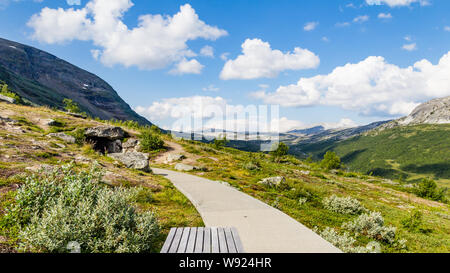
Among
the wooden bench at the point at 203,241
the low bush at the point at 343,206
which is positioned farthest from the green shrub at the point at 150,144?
the wooden bench at the point at 203,241

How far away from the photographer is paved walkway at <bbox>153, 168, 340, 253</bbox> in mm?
5121

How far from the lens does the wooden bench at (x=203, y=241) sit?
421 centimetres

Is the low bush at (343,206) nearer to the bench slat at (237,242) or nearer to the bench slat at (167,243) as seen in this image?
the bench slat at (237,242)

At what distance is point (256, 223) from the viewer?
6.71m

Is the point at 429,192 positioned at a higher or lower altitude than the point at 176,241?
lower

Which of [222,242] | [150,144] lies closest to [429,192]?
[150,144]

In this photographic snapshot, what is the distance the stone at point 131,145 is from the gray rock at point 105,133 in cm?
140

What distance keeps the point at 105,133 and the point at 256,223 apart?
2709 centimetres

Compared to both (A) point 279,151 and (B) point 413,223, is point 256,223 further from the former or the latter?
(A) point 279,151

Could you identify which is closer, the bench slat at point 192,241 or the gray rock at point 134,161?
the bench slat at point 192,241

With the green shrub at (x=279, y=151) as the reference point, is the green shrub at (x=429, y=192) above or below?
below

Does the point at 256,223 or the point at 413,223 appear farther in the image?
the point at 413,223
